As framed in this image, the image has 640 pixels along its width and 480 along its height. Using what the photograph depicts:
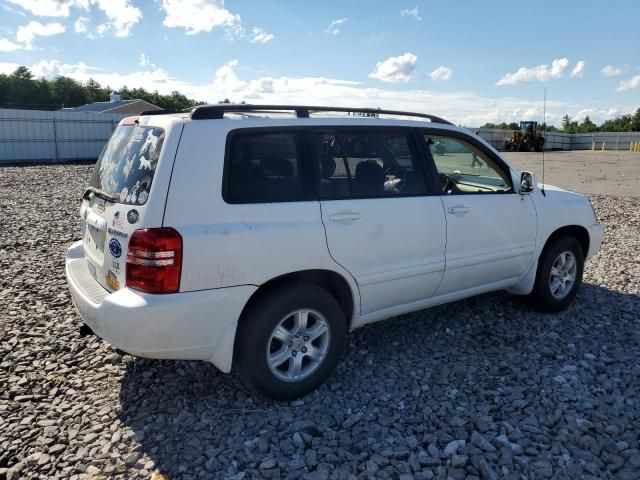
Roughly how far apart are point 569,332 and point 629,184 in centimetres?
1521

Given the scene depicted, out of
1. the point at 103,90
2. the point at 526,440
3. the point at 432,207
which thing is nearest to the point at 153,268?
the point at 432,207

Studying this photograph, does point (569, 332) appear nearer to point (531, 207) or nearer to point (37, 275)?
point (531, 207)

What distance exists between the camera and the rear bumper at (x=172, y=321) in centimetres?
282

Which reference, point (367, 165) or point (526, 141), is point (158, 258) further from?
point (526, 141)

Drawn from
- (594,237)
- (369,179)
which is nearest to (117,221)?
(369,179)

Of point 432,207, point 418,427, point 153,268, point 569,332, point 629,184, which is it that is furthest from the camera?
point 629,184

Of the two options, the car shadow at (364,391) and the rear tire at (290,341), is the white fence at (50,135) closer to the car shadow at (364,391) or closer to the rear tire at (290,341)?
the car shadow at (364,391)

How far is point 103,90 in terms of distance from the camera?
8700 centimetres

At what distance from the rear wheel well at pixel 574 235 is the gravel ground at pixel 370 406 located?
61 cm

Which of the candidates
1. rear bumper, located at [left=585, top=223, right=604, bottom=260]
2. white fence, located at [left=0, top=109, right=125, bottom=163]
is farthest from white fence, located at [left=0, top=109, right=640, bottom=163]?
rear bumper, located at [left=585, top=223, right=604, bottom=260]

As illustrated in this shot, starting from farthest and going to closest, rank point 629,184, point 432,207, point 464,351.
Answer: point 629,184
point 464,351
point 432,207

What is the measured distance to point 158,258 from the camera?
110 inches

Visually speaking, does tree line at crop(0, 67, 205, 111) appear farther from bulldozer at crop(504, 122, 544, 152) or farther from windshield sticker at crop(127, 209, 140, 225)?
windshield sticker at crop(127, 209, 140, 225)

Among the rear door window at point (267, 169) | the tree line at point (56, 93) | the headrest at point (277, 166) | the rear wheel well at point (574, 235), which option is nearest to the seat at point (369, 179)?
the rear door window at point (267, 169)
